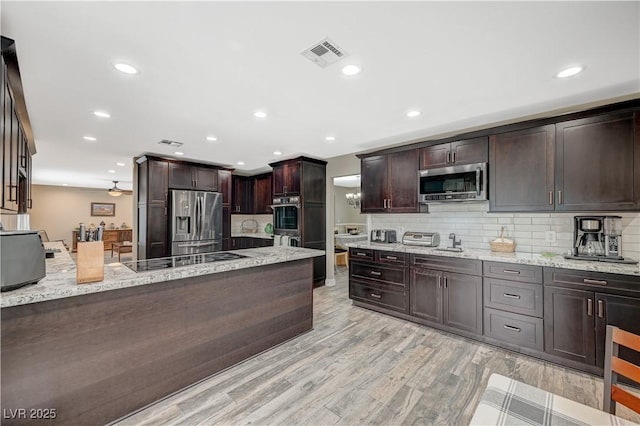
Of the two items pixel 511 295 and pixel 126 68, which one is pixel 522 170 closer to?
pixel 511 295

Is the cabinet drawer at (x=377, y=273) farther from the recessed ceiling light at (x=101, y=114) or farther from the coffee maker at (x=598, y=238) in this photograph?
the recessed ceiling light at (x=101, y=114)

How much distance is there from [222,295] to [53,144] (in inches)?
162

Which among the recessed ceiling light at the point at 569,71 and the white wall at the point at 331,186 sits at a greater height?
the recessed ceiling light at the point at 569,71

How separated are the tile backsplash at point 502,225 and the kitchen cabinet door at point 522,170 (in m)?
0.32

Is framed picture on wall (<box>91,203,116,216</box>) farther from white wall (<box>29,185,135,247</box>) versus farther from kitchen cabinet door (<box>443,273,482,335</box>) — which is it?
kitchen cabinet door (<box>443,273,482,335</box>)

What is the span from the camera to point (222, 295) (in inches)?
95.9

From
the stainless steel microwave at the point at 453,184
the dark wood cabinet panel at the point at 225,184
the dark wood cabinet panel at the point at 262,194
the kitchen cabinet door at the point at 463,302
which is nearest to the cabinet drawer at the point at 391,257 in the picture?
the kitchen cabinet door at the point at 463,302

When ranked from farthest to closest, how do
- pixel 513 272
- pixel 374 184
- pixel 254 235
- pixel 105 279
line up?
pixel 254 235
pixel 374 184
pixel 513 272
pixel 105 279

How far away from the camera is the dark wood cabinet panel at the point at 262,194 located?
6520 millimetres

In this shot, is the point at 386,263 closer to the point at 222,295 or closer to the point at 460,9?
the point at 222,295

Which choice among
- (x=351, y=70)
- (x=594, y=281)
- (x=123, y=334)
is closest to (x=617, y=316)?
(x=594, y=281)

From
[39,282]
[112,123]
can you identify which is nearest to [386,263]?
[39,282]

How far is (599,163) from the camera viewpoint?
2.58 m

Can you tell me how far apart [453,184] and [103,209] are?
515 inches
